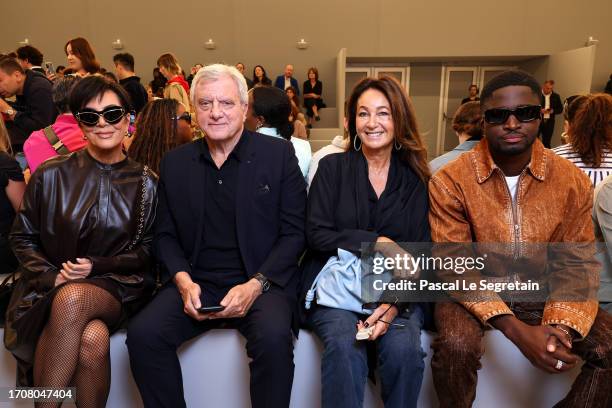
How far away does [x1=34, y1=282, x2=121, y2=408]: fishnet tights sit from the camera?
1.58 metres

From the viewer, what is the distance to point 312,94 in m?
10.1

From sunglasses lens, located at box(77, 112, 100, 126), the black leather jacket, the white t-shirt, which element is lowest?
the black leather jacket

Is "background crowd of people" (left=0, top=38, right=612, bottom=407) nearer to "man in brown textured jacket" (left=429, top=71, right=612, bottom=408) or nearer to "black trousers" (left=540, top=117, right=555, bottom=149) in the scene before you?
"man in brown textured jacket" (left=429, top=71, right=612, bottom=408)

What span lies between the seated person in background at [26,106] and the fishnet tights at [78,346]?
2.35 meters

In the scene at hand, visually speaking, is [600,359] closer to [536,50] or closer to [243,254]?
[243,254]

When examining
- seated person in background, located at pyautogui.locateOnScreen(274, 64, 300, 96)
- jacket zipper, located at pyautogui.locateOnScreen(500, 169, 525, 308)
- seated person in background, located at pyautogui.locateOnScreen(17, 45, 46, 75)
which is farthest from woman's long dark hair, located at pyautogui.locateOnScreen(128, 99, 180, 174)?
seated person in background, located at pyautogui.locateOnScreen(274, 64, 300, 96)

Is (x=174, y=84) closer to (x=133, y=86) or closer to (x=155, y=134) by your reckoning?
(x=133, y=86)

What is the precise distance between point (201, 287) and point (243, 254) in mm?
240

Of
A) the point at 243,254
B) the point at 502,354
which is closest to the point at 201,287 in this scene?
the point at 243,254

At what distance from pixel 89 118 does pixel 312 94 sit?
28.4ft

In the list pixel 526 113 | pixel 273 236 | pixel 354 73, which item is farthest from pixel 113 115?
pixel 354 73

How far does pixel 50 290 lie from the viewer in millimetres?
1717

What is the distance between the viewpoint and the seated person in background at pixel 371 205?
5.46ft

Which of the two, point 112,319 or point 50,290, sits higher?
point 50,290
